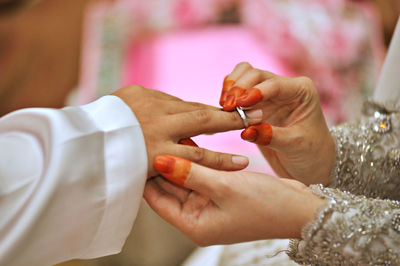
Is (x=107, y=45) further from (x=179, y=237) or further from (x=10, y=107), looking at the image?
(x=179, y=237)

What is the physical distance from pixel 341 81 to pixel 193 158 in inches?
64.5

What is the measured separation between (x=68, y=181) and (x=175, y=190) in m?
0.18

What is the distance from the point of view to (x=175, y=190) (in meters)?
0.73

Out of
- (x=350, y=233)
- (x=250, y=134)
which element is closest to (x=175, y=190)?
(x=250, y=134)

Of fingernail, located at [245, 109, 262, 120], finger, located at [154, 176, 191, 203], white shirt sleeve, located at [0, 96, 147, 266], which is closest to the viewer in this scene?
white shirt sleeve, located at [0, 96, 147, 266]

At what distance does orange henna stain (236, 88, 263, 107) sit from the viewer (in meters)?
0.80

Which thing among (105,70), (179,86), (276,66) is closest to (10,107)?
(105,70)

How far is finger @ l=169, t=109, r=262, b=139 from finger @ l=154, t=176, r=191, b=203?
9cm

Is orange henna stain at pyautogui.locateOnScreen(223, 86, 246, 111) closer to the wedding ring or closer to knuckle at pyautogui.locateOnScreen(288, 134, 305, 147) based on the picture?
the wedding ring

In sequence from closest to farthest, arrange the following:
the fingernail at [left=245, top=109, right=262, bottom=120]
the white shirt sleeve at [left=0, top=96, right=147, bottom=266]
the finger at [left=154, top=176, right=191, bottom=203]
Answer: the white shirt sleeve at [left=0, top=96, right=147, bottom=266]
the finger at [left=154, top=176, right=191, bottom=203]
the fingernail at [left=245, top=109, right=262, bottom=120]

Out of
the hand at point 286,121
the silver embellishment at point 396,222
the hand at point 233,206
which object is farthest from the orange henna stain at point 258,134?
the silver embellishment at point 396,222

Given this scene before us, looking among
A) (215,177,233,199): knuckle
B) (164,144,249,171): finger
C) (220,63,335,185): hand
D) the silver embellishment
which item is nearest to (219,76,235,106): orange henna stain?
(220,63,335,185): hand

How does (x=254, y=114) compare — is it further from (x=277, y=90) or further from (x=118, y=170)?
(x=118, y=170)

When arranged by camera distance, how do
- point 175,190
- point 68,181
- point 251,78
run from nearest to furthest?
point 68,181, point 175,190, point 251,78
